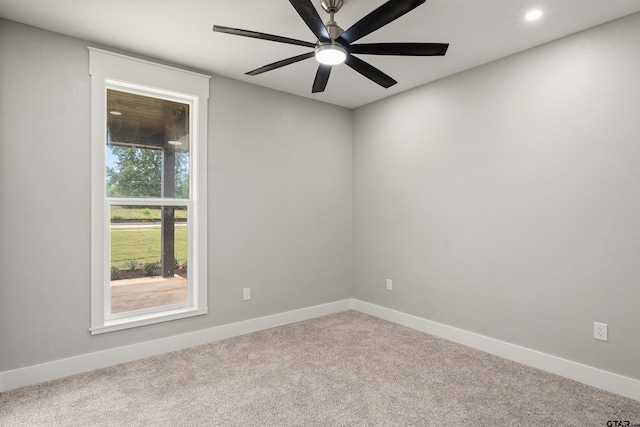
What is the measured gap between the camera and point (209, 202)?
339 cm

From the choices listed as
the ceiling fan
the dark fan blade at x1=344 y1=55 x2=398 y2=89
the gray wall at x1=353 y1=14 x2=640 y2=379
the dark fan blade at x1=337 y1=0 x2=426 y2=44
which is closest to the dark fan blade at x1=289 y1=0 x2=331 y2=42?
the ceiling fan

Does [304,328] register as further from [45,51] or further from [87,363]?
[45,51]

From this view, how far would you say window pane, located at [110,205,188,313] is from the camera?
301 centimetres

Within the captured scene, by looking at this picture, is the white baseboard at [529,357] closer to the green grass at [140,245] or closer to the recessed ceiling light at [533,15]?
the green grass at [140,245]

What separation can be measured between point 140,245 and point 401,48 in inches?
104

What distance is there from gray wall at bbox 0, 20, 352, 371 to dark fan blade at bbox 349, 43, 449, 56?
6.02 feet

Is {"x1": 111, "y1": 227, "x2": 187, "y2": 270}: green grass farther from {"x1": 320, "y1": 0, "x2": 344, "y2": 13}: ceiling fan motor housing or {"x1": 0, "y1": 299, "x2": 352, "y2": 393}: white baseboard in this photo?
{"x1": 320, "y1": 0, "x2": 344, "y2": 13}: ceiling fan motor housing

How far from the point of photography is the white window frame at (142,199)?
279cm

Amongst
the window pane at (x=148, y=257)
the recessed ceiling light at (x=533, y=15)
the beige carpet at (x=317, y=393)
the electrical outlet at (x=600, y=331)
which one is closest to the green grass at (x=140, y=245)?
the window pane at (x=148, y=257)

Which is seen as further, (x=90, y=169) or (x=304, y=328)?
(x=304, y=328)

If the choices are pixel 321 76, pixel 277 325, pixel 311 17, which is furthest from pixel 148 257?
pixel 311 17

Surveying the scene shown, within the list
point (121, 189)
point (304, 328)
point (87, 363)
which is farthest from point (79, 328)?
point (304, 328)

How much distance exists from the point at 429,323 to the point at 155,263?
9.04ft

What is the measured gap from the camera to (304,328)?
3.79 m
